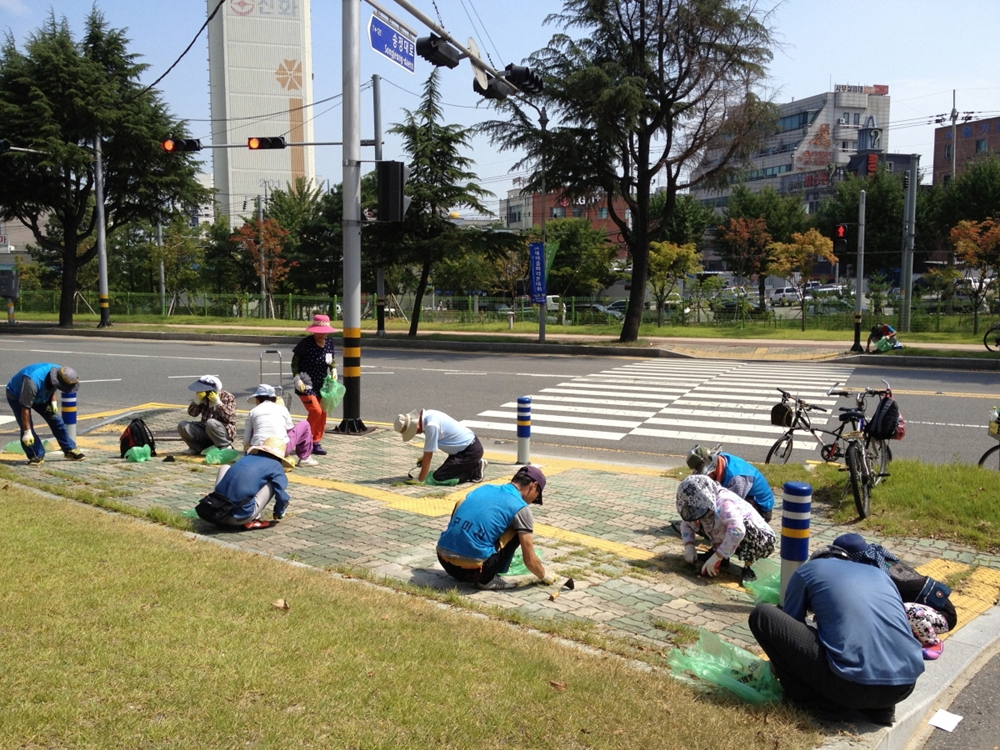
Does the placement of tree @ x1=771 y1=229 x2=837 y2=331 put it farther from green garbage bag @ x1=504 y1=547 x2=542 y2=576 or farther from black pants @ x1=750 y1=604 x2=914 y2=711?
black pants @ x1=750 y1=604 x2=914 y2=711

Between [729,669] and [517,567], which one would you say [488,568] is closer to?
[517,567]

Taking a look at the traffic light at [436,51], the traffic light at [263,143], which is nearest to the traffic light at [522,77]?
the traffic light at [436,51]

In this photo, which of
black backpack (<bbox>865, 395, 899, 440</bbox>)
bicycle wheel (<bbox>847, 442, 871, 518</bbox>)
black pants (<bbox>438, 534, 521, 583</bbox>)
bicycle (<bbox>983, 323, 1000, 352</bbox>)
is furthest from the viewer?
bicycle (<bbox>983, 323, 1000, 352</bbox>)

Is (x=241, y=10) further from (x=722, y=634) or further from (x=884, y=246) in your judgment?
(x=722, y=634)

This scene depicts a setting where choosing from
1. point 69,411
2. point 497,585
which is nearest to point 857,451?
point 497,585

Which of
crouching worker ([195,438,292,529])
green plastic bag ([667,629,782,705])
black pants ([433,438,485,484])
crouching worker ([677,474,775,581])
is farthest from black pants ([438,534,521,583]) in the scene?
black pants ([433,438,485,484])

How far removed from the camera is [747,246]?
51188mm

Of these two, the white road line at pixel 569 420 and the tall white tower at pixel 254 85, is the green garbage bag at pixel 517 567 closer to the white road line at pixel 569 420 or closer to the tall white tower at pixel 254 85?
the white road line at pixel 569 420

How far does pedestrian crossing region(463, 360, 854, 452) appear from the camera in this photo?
518 inches

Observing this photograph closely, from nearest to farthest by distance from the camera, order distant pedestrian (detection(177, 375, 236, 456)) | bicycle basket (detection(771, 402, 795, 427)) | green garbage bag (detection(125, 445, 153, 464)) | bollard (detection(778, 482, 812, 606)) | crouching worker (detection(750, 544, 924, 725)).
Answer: crouching worker (detection(750, 544, 924, 725))
bollard (detection(778, 482, 812, 606))
bicycle basket (detection(771, 402, 795, 427))
green garbage bag (detection(125, 445, 153, 464))
distant pedestrian (detection(177, 375, 236, 456))

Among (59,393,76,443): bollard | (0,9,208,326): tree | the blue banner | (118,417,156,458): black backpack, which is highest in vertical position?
(0,9,208,326): tree

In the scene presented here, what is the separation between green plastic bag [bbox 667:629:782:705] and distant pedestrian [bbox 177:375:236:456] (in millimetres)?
7289

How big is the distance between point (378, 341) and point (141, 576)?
23.5 meters

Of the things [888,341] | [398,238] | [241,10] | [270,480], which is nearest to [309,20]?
[241,10]
